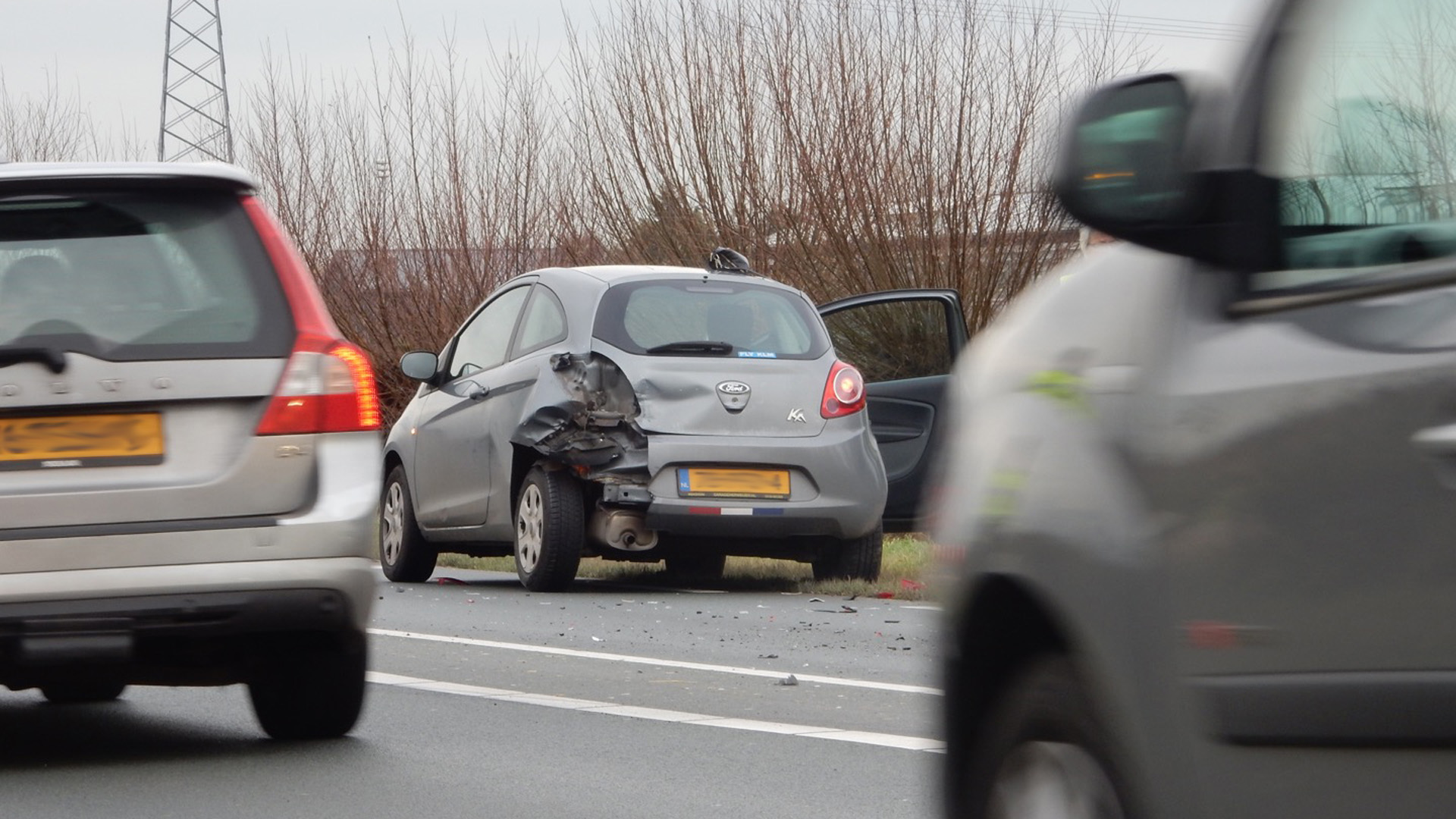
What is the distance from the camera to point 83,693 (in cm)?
741

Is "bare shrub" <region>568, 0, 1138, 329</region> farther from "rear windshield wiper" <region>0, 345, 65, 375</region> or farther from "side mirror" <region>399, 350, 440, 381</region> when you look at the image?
"rear windshield wiper" <region>0, 345, 65, 375</region>

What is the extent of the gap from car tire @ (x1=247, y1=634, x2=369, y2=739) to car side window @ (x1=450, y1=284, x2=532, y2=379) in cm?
525

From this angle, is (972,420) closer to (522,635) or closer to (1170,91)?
(1170,91)

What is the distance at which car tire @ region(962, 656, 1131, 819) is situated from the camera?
115 inches

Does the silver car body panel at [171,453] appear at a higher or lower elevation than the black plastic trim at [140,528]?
higher

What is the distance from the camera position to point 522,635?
30.0ft

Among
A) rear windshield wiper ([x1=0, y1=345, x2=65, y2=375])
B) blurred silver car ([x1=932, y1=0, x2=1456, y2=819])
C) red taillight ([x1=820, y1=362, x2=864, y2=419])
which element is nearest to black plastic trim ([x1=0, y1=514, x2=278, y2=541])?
rear windshield wiper ([x1=0, y1=345, x2=65, y2=375])

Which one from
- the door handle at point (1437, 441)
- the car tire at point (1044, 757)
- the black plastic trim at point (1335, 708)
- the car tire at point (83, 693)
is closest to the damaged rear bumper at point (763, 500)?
the car tire at point (83, 693)

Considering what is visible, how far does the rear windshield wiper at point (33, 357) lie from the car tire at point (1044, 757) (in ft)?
9.89

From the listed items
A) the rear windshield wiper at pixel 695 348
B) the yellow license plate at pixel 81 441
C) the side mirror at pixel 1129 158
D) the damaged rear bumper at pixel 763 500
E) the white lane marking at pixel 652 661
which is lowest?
the white lane marking at pixel 652 661

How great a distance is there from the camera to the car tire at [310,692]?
622cm

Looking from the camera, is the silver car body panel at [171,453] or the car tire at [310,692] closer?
the silver car body panel at [171,453]

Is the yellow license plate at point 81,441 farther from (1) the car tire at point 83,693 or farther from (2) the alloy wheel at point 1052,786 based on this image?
(2) the alloy wheel at point 1052,786

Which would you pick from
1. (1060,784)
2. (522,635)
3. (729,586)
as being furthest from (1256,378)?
(729,586)
